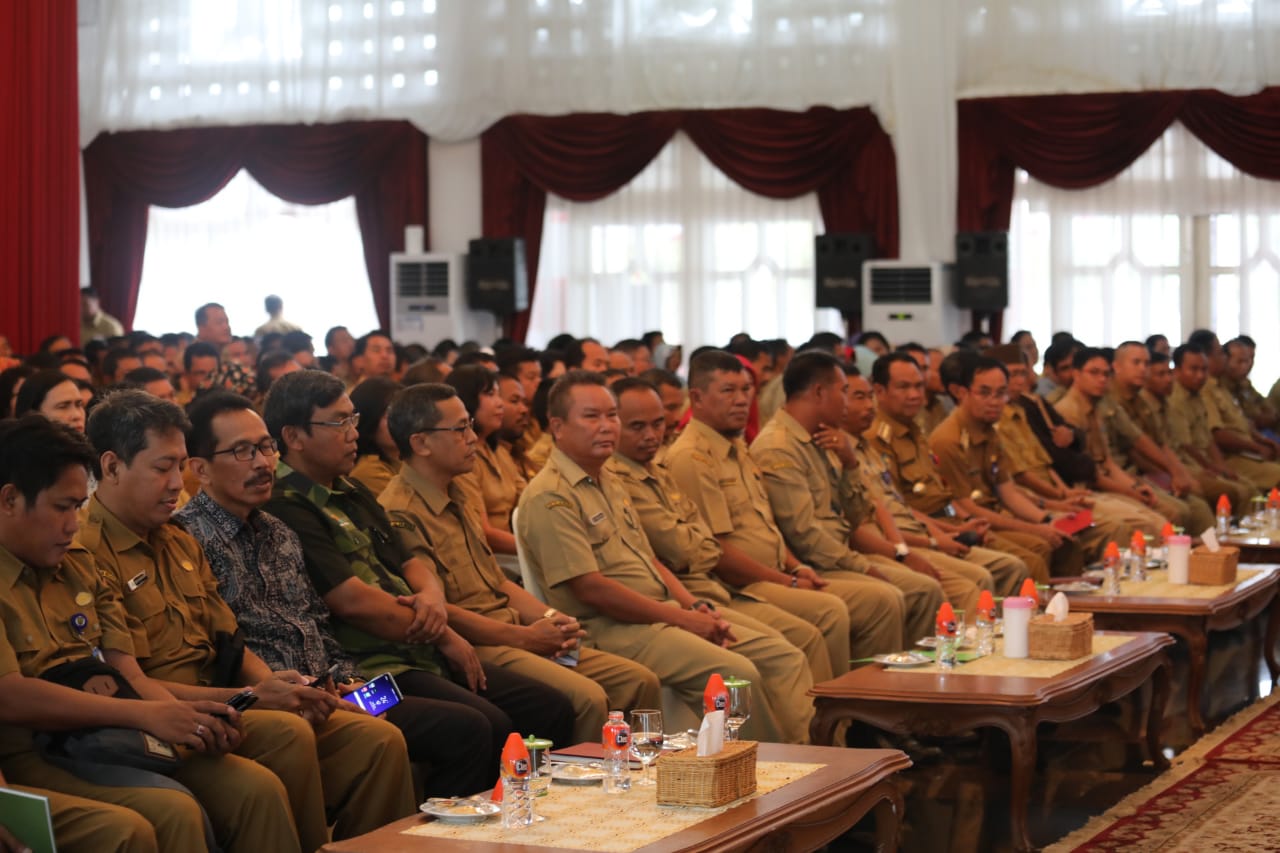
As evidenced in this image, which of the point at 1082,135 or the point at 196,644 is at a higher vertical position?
the point at 1082,135

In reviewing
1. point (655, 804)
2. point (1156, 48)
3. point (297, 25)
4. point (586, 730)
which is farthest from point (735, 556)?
point (297, 25)

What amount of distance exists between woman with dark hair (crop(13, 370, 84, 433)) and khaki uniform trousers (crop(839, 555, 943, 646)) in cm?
259

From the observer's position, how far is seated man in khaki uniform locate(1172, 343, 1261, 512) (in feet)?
32.9

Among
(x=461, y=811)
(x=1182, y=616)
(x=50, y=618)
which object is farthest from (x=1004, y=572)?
(x=50, y=618)

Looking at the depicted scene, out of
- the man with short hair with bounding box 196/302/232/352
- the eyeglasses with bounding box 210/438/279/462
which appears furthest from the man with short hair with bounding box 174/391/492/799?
the man with short hair with bounding box 196/302/232/352

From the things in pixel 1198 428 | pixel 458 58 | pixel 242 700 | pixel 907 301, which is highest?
pixel 458 58

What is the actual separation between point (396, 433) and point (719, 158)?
8996 mm

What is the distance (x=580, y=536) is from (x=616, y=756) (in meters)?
1.52

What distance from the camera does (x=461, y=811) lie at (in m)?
3.02

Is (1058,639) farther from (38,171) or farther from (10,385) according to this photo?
(38,171)

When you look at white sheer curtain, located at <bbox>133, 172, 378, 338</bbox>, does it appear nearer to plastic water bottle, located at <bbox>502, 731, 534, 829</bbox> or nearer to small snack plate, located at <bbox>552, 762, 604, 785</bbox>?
Result: small snack plate, located at <bbox>552, 762, 604, 785</bbox>

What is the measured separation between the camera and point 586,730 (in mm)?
4215

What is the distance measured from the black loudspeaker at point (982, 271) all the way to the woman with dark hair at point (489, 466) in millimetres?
6913

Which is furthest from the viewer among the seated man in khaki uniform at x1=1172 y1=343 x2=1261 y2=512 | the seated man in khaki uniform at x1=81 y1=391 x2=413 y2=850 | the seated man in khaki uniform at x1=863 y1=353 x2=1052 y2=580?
the seated man in khaki uniform at x1=1172 y1=343 x2=1261 y2=512
